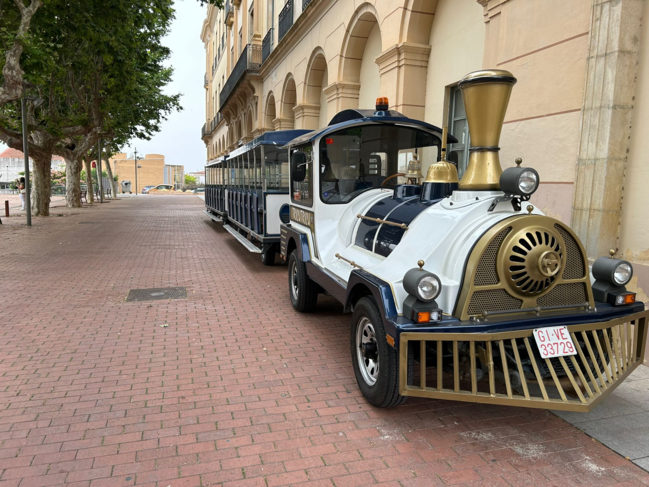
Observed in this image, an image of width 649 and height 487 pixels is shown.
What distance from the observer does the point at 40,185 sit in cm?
1877

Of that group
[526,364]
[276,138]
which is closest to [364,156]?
[526,364]

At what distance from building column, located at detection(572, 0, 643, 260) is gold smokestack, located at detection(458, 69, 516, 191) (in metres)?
2.12

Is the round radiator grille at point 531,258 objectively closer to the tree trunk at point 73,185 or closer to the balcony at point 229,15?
the tree trunk at point 73,185

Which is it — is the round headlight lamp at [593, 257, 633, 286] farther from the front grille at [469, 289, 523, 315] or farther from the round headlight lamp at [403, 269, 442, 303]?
the round headlight lamp at [403, 269, 442, 303]

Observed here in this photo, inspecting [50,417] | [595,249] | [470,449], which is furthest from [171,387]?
[595,249]

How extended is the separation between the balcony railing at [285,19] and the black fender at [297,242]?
12484 millimetres

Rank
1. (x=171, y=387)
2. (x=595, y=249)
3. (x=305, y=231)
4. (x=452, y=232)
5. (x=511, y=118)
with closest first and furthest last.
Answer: (x=452, y=232) → (x=171, y=387) → (x=595, y=249) → (x=305, y=231) → (x=511, y=118)

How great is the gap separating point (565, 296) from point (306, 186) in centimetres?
330

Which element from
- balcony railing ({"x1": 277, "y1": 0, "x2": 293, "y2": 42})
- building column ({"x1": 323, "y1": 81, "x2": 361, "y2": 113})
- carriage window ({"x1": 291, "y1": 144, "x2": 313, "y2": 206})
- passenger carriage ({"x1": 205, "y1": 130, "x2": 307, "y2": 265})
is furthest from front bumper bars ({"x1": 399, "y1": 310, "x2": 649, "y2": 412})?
balcony railing ({"x1": 277, "y1": 0, "x2": 293, "y2": 42})

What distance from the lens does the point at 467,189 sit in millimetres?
3576

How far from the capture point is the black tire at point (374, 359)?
3.30 meters

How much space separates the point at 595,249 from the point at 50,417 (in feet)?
17.5

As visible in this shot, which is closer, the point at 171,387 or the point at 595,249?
the point at 171,387

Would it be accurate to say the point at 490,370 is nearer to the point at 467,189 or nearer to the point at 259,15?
the point at 467,189
